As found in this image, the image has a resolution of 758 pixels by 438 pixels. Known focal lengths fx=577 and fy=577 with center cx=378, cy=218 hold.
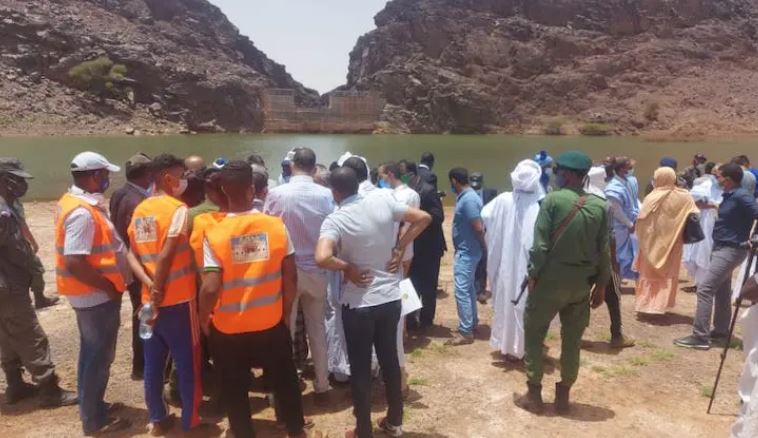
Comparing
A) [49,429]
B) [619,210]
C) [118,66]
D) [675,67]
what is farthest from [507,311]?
[675,67]

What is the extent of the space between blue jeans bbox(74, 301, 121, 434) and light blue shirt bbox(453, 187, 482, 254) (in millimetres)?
3322

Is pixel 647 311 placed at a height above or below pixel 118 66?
below

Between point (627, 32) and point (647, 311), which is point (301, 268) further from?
point (627, 32)

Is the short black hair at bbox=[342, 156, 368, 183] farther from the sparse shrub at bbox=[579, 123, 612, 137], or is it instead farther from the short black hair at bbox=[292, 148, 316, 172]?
the sparse shrub at bbox=[579, 123, 612, 137]

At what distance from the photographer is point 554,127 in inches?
2872

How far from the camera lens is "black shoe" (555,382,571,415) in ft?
14.4

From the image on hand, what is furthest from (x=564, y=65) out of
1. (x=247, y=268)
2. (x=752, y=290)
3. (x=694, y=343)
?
(x=247, y=268)

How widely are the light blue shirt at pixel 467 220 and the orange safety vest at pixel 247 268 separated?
283 cm

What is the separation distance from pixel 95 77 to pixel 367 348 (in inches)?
2635

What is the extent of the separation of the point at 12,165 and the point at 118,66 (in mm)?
68462

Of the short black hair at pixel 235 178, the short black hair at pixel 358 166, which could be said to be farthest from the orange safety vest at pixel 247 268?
the short black hair at pixel 358 166

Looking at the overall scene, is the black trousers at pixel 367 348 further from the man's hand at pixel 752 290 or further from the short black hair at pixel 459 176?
the short black hair at pixel 459 176

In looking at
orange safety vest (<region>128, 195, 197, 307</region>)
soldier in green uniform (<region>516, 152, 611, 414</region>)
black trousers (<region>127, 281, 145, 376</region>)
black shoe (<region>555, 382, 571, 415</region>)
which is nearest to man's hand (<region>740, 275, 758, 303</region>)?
soldier in green uniform (<region>516, 152, 611, 414</region>)

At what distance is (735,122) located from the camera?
6806 centimetres
